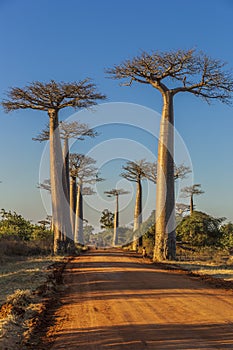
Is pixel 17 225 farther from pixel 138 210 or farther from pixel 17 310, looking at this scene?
pixel 17 310

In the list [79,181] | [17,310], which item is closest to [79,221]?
[79,181]

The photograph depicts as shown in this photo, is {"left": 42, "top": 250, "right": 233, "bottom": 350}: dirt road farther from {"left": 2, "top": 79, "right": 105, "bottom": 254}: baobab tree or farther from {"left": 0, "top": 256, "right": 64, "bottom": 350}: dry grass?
{"left": 2, "top": 79, "right": 105, "bottom": 254}: baobab tree

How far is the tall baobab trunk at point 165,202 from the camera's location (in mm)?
16625

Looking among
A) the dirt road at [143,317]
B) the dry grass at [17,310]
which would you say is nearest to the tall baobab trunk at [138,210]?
the dry grass at [17,310]

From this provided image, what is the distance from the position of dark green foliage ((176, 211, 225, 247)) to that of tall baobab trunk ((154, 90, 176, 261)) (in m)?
9.31

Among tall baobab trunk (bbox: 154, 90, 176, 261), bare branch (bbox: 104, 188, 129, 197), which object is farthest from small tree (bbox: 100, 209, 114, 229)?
tall baobab trunk (bbox: 154, 90, 176, 261)

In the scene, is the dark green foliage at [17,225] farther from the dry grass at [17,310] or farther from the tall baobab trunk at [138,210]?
the dry grass at [17,310]

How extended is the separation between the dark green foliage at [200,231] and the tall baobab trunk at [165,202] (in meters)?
9.31

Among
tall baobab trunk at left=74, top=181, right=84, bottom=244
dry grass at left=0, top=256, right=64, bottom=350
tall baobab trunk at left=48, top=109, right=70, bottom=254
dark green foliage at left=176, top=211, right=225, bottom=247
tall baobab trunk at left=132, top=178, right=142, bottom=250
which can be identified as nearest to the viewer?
dry grass at left=0, top=256, right=64, bottom=350

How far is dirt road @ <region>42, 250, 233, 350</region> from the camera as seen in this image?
4.47m

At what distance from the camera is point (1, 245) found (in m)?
19.9

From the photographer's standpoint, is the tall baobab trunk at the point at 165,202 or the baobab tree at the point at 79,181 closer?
the tall baobab trunk at the point at 165,202

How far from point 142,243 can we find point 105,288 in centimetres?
2247

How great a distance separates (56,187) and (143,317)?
1554 cm
